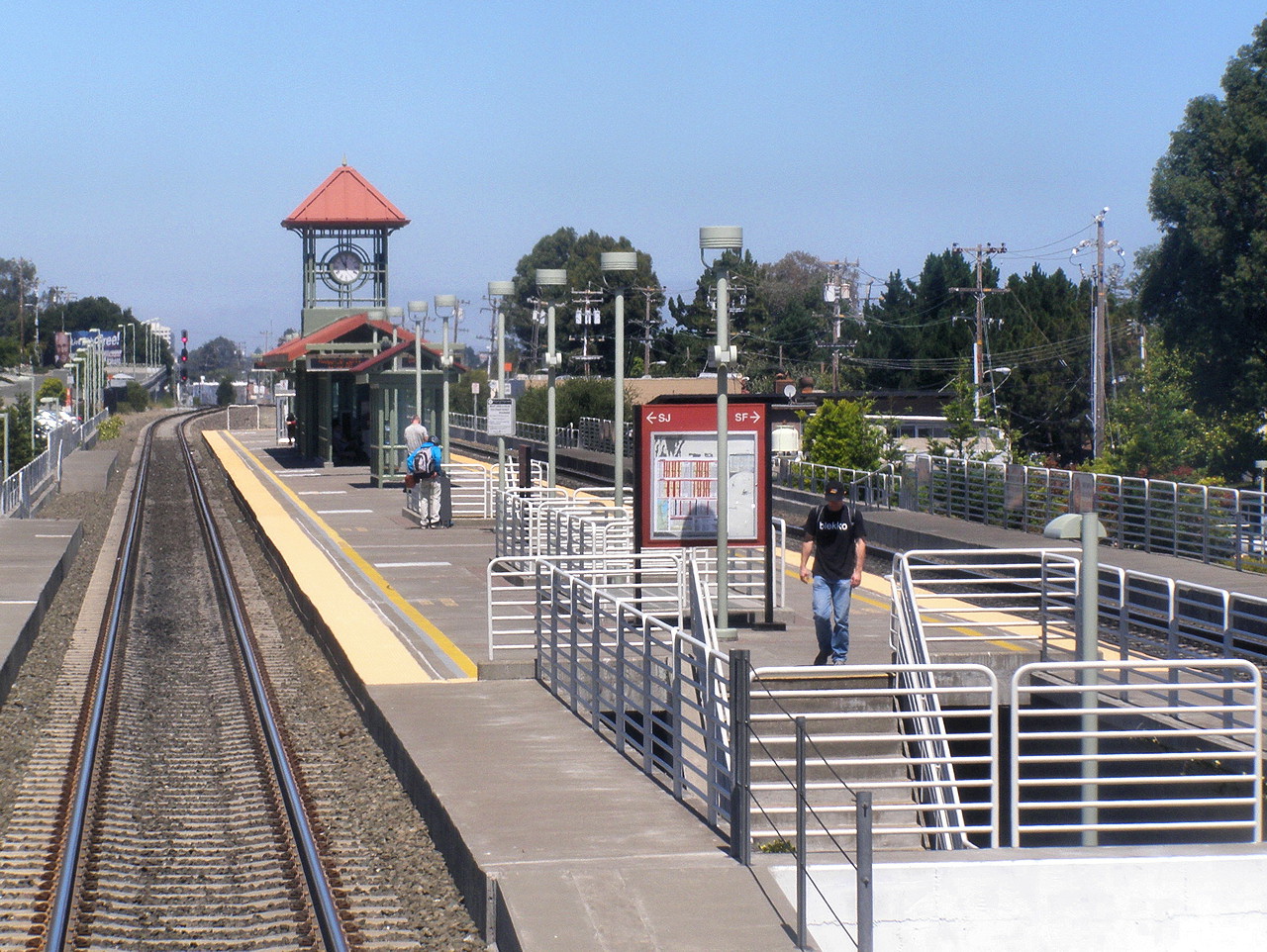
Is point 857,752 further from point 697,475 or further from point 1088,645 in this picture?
point 697,475

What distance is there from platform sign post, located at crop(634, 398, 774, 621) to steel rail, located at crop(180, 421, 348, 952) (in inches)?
161

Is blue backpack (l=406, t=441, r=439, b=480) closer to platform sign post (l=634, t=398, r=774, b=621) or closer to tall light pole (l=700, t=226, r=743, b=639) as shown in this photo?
platform sign post (l=634, t=398, r=774, b=621)

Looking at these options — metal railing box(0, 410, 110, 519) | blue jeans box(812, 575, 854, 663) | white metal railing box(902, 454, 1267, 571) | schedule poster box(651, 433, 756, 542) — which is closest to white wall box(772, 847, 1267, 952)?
blue jeans box(812, 575, 854, 663)

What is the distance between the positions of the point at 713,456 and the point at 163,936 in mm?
8767

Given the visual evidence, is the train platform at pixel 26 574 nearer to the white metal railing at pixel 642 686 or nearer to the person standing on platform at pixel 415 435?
the white metal railing at pixel 642 686

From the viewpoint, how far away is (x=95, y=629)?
18.7 meters

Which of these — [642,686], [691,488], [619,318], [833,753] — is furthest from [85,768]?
[619,318]

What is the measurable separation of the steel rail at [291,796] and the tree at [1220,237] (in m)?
29.9

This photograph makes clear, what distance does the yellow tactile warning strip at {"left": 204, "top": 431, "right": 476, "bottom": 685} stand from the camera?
44.8ft

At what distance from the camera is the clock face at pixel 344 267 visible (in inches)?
2084

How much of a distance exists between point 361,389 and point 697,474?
31052 mm

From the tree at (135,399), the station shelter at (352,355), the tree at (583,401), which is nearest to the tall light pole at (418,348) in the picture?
the station shelter at (352,355)

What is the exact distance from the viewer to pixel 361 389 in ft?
149

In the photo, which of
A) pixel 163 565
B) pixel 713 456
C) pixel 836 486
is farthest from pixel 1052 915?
pixel 163 565
